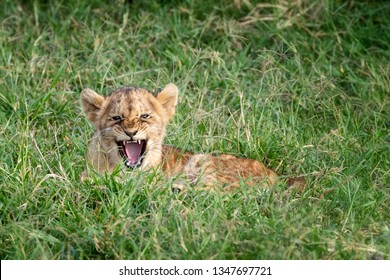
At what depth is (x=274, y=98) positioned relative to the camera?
10.4 meters

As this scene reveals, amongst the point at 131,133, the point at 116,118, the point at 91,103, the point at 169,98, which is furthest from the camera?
the point at 169,98

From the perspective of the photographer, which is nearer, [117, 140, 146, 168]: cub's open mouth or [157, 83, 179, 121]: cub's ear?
[117, 140, 146, 168]: cub's open mouth

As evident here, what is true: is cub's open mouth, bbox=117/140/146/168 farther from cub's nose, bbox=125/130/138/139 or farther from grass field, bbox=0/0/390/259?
grass field, bbox=0/0/390/259

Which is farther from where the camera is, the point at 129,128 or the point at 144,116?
the point at 144,116

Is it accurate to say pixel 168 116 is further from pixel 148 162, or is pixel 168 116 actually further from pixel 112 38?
pixel 112 38

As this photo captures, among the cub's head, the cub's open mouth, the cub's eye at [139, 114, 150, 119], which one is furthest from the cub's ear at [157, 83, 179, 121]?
the cub's open mouth

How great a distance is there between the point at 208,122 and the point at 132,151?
0.97 metres

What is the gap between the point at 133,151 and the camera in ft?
29.8

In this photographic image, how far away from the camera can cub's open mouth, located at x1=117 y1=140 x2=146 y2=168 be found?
29.4ft

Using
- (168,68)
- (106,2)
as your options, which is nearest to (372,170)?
(168,68)

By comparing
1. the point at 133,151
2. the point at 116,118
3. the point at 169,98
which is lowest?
the point at 133,151

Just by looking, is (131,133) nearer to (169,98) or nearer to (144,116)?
(144,116)

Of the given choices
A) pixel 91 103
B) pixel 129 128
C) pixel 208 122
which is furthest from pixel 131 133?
pixel 208 122

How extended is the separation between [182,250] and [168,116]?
225 cm
